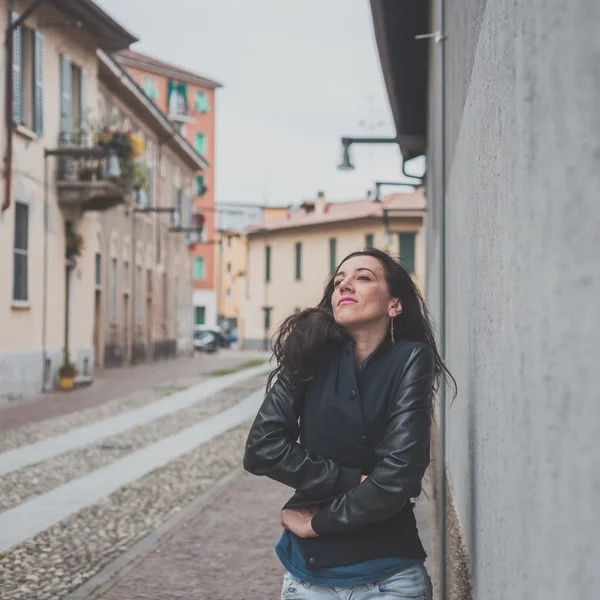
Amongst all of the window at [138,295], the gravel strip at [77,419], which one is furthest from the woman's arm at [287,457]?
the window at [138,295]

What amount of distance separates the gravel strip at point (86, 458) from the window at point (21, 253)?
3832mm

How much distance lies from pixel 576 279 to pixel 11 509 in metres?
6.86

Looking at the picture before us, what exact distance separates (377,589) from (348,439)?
357 millimetres

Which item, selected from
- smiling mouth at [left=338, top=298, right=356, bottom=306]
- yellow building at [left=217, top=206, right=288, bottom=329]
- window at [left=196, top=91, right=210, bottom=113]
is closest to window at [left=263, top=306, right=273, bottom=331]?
window at [left=196, top=91, right=210, bottom=113]

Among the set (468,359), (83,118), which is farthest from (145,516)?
(83,118)

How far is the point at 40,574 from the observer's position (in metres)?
5.65

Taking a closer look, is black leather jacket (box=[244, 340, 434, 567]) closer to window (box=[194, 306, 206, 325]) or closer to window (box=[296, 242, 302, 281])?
window (box=[296, 242, 302, 281])

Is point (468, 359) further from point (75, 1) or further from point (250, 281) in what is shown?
point (250, 281)

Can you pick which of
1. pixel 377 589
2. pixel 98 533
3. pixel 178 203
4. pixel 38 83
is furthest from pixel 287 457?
pixel 178 203

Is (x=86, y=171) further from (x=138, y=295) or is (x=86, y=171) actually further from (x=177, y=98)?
(x=177, y=98)

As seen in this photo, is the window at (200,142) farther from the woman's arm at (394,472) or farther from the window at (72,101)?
the woman's arm at (394,472)

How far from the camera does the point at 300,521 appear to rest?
97.1 inches

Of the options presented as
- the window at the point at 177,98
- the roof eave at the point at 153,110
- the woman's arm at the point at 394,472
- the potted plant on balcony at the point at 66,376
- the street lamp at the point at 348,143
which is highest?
the window at the point at 177,98

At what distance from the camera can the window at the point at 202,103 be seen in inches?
2388
